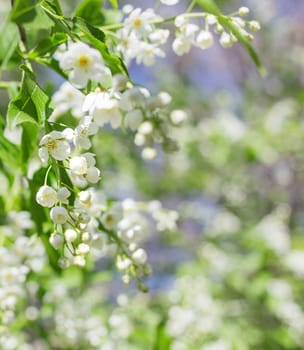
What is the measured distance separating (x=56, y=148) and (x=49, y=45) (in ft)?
0.84

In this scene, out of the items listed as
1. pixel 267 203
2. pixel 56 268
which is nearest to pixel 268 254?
pixel 267 203

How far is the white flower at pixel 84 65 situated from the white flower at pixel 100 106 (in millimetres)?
27

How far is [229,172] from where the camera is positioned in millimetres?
3787

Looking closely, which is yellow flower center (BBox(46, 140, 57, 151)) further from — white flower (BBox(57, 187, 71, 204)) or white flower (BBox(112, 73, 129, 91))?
white flower (BBox(112, 73, 129, 91))

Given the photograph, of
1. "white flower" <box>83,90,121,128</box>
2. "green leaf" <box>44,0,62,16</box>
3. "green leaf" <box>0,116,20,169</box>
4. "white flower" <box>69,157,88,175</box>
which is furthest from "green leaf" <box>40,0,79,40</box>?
"green leaf" <box>0,116,20,169</box>

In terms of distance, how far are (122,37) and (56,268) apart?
1.72 ft

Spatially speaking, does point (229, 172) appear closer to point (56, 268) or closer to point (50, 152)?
point (56, 268)

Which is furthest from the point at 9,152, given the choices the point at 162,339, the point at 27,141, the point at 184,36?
the point at 162,339

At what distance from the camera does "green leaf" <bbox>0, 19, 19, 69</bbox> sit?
105cm

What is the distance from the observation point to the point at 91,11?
1.25m

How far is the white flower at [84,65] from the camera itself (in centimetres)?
96

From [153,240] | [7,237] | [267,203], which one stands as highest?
[7,237]

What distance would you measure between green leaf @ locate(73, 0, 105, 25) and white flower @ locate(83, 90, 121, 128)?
30 centimetres

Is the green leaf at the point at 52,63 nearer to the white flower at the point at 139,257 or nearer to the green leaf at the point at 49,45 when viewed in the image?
the green leaf at the point at 49,45
